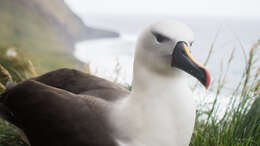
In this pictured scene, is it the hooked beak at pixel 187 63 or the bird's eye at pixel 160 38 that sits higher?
the bird's eye at pixel 160 38

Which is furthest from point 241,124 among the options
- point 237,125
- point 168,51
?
point 168,51

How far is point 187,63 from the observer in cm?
111

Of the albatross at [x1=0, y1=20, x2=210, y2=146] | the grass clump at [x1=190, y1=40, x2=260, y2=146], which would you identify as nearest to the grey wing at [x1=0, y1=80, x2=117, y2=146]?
the albatross at [x1=0, y1=20, x2=210, y2=146]

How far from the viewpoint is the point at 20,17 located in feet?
13.5

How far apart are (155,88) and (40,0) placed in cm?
416

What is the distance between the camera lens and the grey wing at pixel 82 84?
1.53 metres

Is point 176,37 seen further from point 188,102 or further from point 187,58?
point 188,102

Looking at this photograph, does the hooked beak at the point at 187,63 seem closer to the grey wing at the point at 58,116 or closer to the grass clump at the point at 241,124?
the grey wing at the point at 58,116

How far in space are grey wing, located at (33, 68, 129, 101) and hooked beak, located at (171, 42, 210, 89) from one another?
46 centimetres

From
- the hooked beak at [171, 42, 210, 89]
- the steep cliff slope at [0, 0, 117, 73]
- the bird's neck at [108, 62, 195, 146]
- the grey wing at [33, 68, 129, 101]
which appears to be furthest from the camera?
the steep cliff slope at [0, 0, 117, 73]

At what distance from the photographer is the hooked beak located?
1.09 meters

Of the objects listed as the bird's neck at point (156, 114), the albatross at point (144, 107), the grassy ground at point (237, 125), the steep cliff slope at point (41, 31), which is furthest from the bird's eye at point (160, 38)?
the steep cliff slope at point (41, 31)

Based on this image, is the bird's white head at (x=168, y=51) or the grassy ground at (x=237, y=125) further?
the grassy ground at (x=237, y=125)

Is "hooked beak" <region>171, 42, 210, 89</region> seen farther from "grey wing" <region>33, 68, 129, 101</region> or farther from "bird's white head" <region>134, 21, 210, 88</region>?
"grey wing" <region>33, 68, 129, 101</region>
